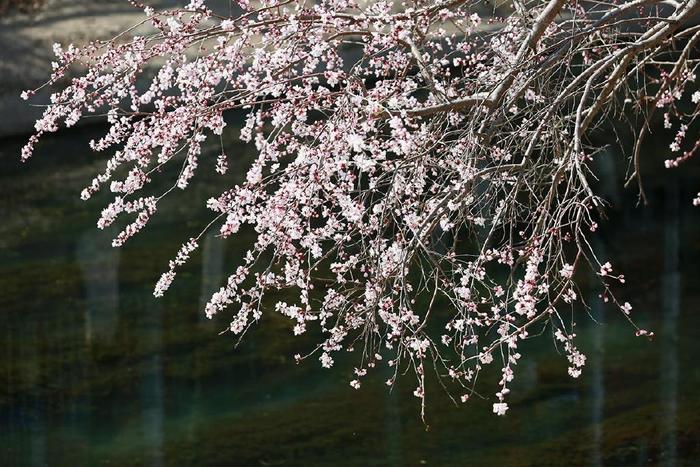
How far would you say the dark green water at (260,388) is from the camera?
724cm

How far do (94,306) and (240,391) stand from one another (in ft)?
7.59

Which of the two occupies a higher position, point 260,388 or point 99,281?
point 99,281

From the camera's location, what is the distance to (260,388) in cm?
818

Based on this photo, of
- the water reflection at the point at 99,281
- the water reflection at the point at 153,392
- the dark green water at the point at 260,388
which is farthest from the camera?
the water reflection at the point at 99,281

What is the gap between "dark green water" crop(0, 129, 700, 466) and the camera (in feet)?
23.7

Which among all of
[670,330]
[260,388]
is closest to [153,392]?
[260,388]

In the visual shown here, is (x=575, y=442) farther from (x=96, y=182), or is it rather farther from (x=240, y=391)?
(x=96, y=182)

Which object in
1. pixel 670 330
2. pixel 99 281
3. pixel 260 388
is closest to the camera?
pixel 260 388

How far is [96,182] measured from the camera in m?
4.69

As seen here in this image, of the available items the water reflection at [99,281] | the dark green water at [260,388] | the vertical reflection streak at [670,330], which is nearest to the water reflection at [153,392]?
the dark green water at [260,388]

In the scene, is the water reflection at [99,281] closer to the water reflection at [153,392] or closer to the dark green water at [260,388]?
the dark green water at [260,388]

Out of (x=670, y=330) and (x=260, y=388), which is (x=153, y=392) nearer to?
(x=260, y=388)

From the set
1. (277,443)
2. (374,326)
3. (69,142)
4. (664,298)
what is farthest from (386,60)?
(69,142)

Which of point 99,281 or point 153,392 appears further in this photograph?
point 99,281
